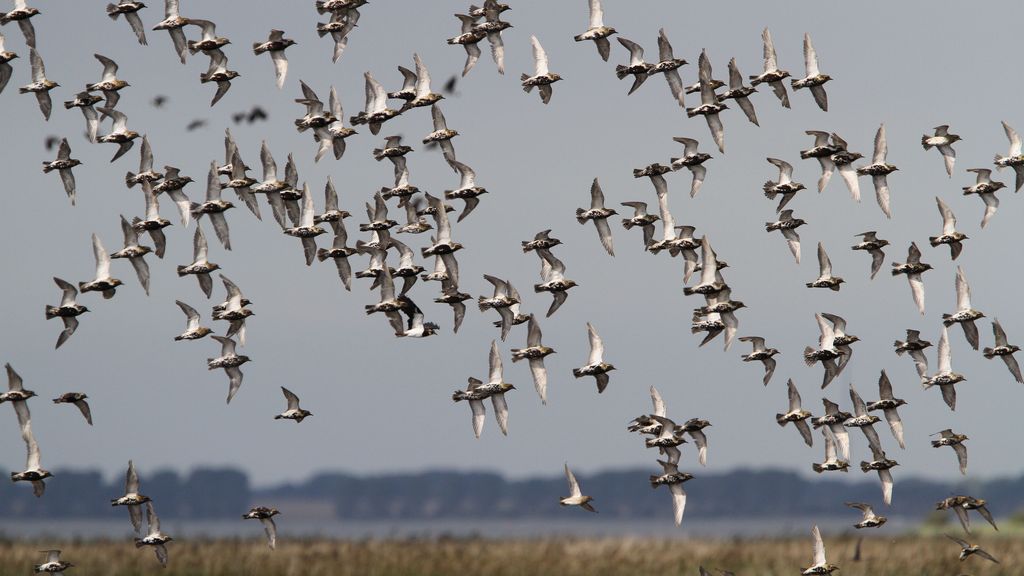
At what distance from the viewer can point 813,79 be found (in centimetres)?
3428

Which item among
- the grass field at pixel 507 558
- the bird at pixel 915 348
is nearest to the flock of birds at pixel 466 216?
the bird at pixel 915 348

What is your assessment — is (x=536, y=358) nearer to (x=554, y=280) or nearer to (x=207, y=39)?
(x=554, y=280)

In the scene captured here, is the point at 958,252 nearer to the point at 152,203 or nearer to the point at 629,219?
the point at 629,219

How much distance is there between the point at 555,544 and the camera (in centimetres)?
5553

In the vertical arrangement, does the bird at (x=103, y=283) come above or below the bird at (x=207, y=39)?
below

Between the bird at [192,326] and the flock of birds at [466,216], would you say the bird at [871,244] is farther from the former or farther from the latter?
the bird at [192,326]

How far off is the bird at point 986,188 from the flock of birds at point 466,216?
0.10 feet

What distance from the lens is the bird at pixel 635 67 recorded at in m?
34.8

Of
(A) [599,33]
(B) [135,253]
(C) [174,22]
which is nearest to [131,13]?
(C) [174,22]

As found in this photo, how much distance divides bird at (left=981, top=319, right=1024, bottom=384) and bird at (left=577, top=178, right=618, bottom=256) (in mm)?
8357

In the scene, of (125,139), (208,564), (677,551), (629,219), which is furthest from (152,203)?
(677,551)

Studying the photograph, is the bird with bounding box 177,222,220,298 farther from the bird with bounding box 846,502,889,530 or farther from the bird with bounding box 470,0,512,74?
the bird with bounding box 846,502,889,530

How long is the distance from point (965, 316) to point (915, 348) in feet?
3.98

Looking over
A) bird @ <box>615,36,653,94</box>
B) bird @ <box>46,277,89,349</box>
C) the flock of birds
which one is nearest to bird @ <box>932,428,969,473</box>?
the flock of birds
